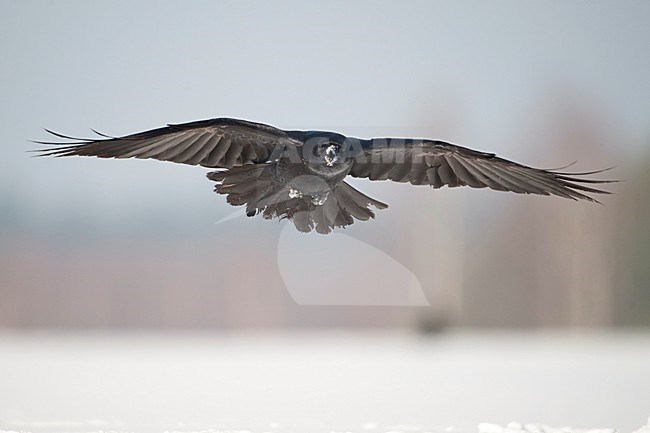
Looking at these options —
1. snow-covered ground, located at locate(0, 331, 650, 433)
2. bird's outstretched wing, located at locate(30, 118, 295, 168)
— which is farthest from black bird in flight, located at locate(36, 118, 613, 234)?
snow-covered ground, located at locate(0, 331, 650, 433)

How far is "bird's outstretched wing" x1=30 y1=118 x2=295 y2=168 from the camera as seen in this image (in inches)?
66.3

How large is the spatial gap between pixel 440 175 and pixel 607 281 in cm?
422

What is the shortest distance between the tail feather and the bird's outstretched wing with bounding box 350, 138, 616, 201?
0.08 meters

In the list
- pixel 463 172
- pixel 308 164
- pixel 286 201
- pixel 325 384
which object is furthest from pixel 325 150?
pixel 325 384

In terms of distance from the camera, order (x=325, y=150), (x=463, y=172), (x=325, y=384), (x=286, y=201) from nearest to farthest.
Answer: (x=325, y=150) → (x=286, y=201) → (x=463, y=172) → (x=325, y=384)

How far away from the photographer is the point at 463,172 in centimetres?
199

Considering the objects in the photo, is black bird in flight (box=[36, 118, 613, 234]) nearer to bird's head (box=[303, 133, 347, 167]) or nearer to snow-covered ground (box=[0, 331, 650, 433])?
bird's head (box=[303, 133, 347, 167])

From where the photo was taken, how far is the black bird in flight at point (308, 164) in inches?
67.2

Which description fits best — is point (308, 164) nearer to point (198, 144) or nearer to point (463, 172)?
point (198, 144)

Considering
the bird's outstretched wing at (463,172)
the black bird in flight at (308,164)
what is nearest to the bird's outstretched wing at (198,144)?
the black bird in flight at (308,164)

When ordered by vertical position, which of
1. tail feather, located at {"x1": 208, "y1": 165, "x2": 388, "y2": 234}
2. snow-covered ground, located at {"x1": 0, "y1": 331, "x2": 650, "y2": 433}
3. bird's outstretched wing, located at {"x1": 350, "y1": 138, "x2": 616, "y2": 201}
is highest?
bird's outstretched wing, located at {"x1": 350, "y1": 138, "x2": 616, "y2": 201}

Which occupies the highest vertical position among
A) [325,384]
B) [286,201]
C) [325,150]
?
[325,150]

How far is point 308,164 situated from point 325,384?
77.5 inches

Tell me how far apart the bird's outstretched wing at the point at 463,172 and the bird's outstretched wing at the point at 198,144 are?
263 millimetres
